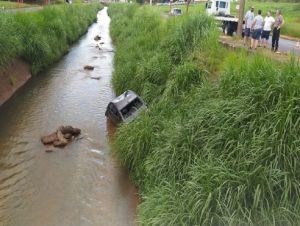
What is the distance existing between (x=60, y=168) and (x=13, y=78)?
8418 millimetres

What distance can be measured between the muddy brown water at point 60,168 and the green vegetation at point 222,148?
2.45 ft

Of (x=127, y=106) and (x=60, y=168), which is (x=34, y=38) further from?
(x=60, y=168)

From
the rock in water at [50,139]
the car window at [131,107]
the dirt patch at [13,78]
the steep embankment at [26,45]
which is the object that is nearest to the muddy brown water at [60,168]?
the rock in water at [50,139]

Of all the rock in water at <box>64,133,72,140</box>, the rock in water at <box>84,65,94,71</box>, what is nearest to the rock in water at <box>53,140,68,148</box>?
the rock in water at <box>64,133,72,140</box>

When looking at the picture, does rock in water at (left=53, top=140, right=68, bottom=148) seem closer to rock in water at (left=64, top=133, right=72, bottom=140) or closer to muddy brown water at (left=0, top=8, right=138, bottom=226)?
muddy brown water at (left=0, top=8, right=138, bottom=226)

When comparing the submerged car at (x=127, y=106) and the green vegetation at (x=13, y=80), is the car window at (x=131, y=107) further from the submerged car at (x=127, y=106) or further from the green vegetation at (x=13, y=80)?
the green vegetation at (x=13, y=80)

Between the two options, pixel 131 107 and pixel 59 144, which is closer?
pixel 59 144

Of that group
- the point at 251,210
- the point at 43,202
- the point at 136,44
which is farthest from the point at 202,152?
the point at 136,44

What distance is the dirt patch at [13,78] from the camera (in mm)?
15594

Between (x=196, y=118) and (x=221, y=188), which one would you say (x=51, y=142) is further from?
(x=221, y=188)

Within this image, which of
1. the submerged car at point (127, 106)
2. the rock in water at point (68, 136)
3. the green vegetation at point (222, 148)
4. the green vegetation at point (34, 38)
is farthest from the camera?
the green vegetation at point (34, 38)

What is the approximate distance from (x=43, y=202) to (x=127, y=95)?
4790 millimetres

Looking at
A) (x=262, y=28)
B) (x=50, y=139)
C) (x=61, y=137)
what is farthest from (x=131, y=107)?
(x=262, y=28)

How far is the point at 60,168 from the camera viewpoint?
1011 centimetres
